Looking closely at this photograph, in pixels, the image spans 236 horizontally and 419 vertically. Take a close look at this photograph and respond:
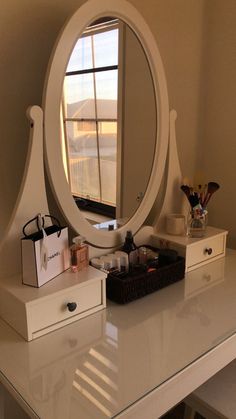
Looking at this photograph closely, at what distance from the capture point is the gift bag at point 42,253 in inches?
36.4

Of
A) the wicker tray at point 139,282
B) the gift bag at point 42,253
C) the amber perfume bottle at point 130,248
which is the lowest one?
the wicker tray at point 139,282

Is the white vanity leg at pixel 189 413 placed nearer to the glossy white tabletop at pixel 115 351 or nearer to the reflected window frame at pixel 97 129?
the glossy white tabletop at pixel 115 351

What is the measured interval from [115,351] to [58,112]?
617 millimetres

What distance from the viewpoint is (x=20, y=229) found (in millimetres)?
984

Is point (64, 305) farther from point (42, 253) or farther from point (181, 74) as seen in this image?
point (181, 74)

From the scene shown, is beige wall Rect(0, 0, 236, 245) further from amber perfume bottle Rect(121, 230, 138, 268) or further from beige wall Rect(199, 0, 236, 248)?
amber perfume bottle Rect(121, 230, 138, 268)

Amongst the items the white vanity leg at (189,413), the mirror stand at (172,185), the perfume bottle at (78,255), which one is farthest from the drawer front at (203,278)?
the white vanity leg at (189,413)

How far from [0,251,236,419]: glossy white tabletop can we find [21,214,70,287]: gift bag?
0.14 m

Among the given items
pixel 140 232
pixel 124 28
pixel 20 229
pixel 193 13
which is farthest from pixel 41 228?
pixel 193 13

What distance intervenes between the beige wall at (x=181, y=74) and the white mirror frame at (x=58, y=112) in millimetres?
83

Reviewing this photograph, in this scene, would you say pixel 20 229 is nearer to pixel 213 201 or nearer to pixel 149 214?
pixel 149 214

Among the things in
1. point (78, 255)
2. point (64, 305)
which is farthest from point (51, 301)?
point (78, 255)

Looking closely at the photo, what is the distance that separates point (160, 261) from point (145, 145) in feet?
1.32

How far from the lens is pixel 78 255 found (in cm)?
105
